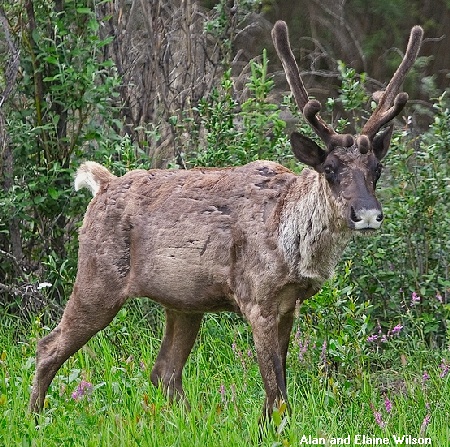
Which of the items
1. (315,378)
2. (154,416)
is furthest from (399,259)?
(154,416)

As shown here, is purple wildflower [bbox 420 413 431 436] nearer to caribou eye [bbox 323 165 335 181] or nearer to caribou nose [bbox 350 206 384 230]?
caribou nose [bbox 350 206 384 230]

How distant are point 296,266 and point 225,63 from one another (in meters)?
3.44

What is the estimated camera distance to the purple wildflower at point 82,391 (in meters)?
5.85

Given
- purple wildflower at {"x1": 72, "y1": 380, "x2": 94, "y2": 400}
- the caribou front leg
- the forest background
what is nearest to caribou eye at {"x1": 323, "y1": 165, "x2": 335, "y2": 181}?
the caribou front leg

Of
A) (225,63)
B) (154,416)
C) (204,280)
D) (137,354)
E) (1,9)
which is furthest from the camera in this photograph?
(225,63)

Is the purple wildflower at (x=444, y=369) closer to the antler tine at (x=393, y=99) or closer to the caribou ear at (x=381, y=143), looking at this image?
the caribou ear at (x=381, y=143)

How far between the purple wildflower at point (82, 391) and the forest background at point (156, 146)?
124 centimetres


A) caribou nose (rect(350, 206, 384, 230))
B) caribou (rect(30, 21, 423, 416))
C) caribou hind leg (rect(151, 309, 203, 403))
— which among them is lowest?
caribou hind leg (rect(151, 309, 203, 403))

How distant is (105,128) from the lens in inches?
334

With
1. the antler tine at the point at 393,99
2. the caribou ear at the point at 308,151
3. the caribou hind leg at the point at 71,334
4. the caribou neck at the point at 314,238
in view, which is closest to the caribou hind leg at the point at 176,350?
the caribou hind leg at the point at 71,334

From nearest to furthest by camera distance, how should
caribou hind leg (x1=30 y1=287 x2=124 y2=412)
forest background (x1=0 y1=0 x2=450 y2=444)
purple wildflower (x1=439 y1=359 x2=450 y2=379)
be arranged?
purple wildflower (x1=439 y1=359 x2=450 y2=379)
caribou hind leg (x1=30 y1=287 x2=124 y2=412)
forest background (x1=0 y1=0 x2=450 y2=444)

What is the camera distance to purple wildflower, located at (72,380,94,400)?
5852mm

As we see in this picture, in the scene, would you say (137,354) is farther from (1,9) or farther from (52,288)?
(1,9)

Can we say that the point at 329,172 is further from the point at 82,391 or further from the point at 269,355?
the point at 82,391
